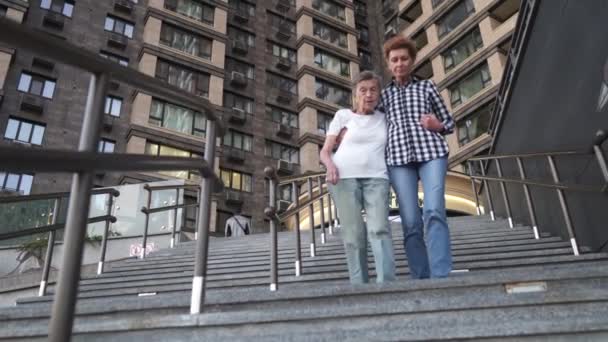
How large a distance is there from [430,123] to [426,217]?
70 centimetres

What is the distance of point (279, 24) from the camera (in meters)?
31.1

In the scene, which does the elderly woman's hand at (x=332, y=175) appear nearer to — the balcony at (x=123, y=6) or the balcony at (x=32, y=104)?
the balcony at (x=32, y=104)

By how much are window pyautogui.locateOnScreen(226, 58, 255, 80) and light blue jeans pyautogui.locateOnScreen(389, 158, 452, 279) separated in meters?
25.4

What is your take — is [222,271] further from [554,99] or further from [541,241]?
[554,99]

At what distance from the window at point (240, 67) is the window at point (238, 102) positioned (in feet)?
5.29

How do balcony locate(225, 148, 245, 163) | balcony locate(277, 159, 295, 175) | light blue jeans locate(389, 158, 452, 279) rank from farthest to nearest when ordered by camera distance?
balcony locate(277, 159, 295, 175)
balcony locate(225, 148, 245, 163)
light blue jeans locate(389, 158, 452, 279)

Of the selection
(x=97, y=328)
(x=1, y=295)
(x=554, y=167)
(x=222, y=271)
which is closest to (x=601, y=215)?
(x=554, y=167)

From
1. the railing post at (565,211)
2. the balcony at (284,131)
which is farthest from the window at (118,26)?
the railing post at (565,211)

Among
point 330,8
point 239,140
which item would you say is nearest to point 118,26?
point 239,140

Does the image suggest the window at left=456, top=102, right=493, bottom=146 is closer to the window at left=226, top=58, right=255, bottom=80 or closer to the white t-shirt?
the window at left=226, top=58, right=255, bottom=80

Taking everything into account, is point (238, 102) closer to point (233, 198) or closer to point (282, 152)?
point (282, 152)

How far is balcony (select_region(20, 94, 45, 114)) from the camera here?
2070 cm

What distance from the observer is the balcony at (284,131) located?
27.2 m

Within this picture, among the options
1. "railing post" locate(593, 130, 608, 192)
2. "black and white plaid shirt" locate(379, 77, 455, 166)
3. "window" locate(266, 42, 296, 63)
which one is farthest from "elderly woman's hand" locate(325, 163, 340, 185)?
"window" locate(266, 42, 296, 63)
